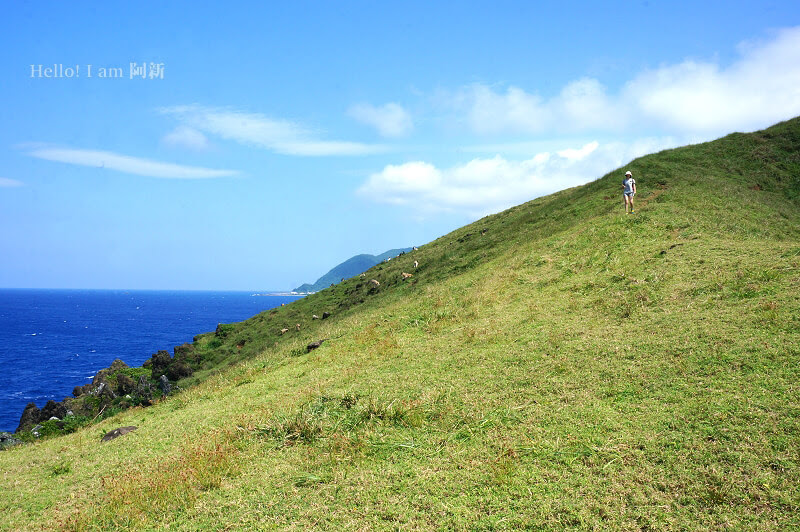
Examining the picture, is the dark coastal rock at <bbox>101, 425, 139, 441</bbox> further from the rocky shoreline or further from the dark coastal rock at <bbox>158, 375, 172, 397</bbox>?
the dark coastal rock at <bbox>158, 375, 172, 397</bbox>

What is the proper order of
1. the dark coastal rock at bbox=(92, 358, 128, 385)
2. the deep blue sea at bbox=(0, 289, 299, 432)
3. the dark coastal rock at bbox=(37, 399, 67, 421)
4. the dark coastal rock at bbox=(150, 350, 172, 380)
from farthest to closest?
the deep blue sea at bbox=(0, 289, 299, 432)
the dark coastal rock at bbox=(92, 358, 128, 385)
the dark coastal rock at bbox=(150, 350, 172, 380)
the dark coastal rock at bbox=(37, 399, 67, 421)

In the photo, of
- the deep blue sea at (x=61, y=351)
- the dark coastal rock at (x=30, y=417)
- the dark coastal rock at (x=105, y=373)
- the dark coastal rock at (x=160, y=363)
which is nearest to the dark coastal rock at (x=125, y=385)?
the dark coastal rock at (x=160, y=363)

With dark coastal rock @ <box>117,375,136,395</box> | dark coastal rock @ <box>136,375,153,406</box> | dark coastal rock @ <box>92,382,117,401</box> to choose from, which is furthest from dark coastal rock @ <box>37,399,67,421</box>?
dark coastal rock @ <box>136,375,153,406</box>

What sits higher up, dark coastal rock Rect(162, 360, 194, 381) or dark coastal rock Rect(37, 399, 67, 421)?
dark coastal rock Rect(162, 360, 194, 381)

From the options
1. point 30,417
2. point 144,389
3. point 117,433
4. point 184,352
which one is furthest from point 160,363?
point 117,433

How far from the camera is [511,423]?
1027 centimetres

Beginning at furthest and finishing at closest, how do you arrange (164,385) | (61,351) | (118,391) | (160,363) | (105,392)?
(61,351) < (160,363) < (118,391) < (105,392) < (164,385)

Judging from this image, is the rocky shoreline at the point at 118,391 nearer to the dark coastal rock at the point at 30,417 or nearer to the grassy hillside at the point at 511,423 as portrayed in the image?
the dark coastal rock at the point at 30,417

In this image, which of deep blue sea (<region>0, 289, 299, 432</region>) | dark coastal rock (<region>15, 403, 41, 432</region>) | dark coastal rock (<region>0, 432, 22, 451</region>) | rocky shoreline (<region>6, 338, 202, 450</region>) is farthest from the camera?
deep blue sea (<region>0, 289, 299, 432</region>)

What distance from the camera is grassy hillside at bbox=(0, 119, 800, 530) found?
768 centimetres

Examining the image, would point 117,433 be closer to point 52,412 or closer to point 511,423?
point 511,423

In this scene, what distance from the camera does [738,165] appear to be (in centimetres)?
3831

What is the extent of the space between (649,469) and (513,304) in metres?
12.2

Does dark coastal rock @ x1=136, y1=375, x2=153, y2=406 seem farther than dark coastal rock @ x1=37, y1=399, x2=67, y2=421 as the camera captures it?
No
